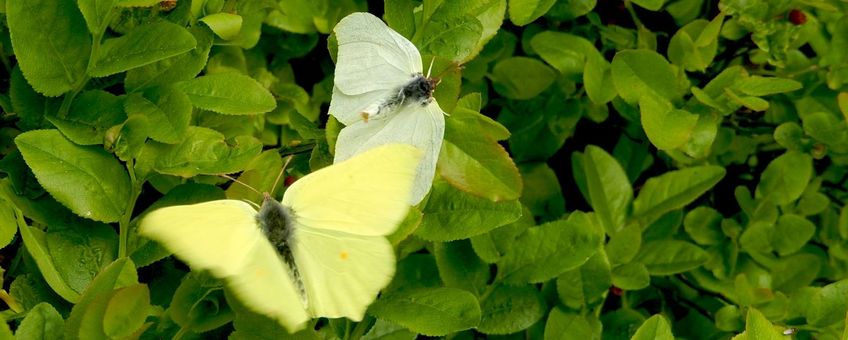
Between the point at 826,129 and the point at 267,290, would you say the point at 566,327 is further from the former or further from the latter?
the point at 826,129

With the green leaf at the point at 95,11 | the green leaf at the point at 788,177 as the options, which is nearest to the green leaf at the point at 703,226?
the green leaf at the point at 788,177

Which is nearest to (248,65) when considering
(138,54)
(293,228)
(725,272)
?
(138,54)

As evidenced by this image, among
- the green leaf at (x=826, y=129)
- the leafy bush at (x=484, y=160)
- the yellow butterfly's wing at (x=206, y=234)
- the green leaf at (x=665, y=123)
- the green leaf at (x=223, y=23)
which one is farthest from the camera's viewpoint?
the green leaf at (x=826, y=129)

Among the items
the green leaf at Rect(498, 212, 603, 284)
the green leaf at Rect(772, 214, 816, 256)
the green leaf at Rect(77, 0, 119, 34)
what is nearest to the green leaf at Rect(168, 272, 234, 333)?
the green leaf at Rect(77, 0, 119, 34)

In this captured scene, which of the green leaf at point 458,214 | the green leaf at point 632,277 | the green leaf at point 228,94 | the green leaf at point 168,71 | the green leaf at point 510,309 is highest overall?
the green leaf at point 168,71

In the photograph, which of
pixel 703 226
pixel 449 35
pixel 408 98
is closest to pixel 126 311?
pixel 408 98

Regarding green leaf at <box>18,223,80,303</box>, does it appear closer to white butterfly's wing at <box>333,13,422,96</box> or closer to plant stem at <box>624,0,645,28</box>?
white butterfly's wing at <box>333,13,422,96</box>

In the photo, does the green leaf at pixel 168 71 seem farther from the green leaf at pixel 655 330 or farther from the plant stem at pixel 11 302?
the green leaf at pixel 655 330

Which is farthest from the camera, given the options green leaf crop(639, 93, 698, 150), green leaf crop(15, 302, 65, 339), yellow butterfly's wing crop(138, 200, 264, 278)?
green leaf crop(639, 93, 698, 150)
